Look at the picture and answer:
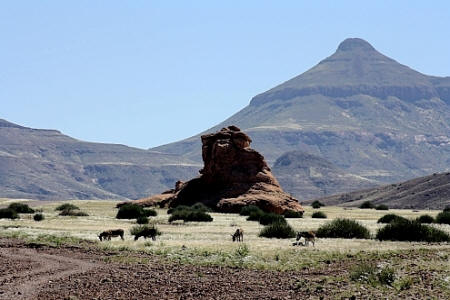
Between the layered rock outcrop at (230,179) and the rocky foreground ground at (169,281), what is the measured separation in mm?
40963

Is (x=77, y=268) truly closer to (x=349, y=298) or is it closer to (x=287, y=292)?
(x=287, y=292)

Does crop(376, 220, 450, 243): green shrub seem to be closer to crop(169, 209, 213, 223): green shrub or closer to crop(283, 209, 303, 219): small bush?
crop(169, 209, 213, 223): green shrub

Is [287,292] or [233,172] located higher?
[233,172]

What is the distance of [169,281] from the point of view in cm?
2086

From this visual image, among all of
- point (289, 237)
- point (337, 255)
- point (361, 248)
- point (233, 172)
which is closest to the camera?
point (337, 255)

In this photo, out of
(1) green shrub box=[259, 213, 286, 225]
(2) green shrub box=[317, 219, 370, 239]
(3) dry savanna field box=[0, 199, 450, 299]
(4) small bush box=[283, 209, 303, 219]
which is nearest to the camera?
(3) dry savanna field box=[0, 199, 450, 299]

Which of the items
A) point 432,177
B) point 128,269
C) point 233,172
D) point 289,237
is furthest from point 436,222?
point 432,177

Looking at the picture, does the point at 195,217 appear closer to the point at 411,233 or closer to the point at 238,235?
the point at 238,235

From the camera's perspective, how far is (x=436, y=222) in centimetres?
5081

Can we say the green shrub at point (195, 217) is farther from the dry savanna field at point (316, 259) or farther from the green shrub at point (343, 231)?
the green shrub at point (343, 231)

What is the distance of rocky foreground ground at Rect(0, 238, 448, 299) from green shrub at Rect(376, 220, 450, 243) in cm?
772

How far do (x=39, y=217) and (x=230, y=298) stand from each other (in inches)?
1371

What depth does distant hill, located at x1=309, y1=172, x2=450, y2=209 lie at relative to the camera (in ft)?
418

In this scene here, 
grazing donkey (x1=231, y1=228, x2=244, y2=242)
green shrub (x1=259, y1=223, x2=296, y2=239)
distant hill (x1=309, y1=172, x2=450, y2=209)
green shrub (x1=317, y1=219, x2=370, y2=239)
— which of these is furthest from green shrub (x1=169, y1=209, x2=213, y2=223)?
distant hill (x1=309, y1=172, x2=450, y2=209)
